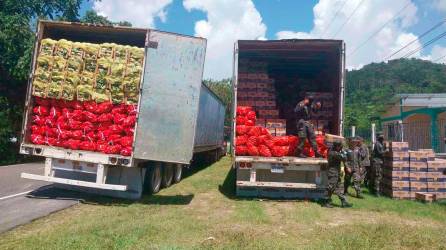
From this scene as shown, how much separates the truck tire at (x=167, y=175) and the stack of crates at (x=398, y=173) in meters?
6.18

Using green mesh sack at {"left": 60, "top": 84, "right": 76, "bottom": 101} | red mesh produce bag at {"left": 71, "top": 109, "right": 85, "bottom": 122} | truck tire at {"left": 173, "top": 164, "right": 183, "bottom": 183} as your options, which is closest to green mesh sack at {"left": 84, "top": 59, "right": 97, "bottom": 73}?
green mesh sack at {"left": 60, "top": 84, "right": 76, "bottom": 101}

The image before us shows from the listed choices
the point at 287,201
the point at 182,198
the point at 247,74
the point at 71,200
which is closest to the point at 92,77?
the point at 71,200

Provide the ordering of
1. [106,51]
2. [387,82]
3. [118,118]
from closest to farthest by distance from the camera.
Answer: [118,118] < [106,51] < [387,82]

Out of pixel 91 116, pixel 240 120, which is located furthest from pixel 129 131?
pixel 240 120

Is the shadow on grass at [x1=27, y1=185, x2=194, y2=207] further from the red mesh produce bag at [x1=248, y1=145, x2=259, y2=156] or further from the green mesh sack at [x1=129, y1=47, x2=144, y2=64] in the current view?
the green mesh sack at [x1=129, y1=47, x2=144, y2=64]

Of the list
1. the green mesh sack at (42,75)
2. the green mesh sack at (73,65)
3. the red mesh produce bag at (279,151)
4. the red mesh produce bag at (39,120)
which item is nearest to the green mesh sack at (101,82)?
the green mesh sack at (73,65)

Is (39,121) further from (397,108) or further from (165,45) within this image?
(397,108)

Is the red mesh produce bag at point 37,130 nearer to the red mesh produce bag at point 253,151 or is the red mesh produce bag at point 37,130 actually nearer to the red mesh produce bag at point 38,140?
the red mesh produce bag at point 38,140

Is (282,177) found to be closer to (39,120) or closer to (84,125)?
(84,125)

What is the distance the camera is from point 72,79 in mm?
9086

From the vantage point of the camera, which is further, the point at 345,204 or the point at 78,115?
the point at 345,204

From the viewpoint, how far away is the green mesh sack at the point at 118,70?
9.05m

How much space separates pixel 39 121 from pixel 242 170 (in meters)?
4.93

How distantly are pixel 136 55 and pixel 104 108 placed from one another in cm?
141
